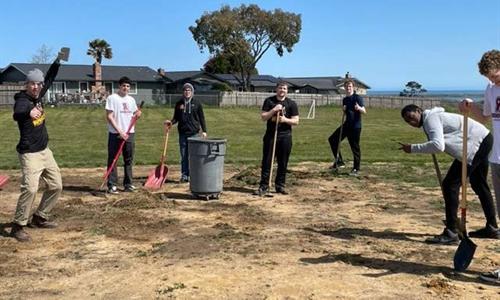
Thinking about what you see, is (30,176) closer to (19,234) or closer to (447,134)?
(19,234)

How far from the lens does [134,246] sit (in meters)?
6.84

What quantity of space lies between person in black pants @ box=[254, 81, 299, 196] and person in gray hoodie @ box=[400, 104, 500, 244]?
10.7 ft

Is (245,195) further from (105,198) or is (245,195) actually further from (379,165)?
(379,165)

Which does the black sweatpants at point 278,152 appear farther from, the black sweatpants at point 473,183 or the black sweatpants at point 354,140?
the black sweatpants at point 473,183

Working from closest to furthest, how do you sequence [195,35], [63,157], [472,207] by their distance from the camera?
[472,207]
[63,157]
[195,35]

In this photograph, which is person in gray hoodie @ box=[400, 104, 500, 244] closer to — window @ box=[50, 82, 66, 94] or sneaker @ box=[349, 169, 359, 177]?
sneaker @ box=[349, 169, 359, 177]

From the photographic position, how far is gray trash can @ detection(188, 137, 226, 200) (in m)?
9.45

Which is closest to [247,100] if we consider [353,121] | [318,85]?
[318,85]

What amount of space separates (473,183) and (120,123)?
219 inches

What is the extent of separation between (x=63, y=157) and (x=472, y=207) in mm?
10168

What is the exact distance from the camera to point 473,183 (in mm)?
7070

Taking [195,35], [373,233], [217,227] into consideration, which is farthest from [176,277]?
[195,35]

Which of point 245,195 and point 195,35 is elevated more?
point 195,35

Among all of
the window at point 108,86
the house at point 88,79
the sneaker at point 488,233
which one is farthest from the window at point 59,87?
the sneaker at point 488,233
